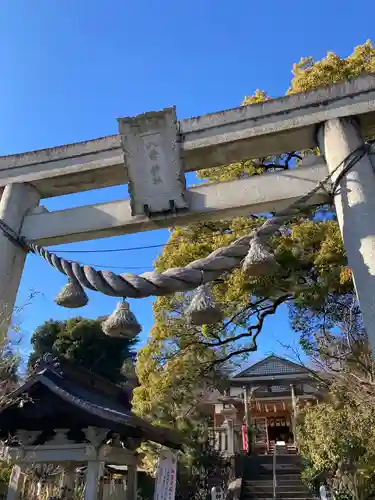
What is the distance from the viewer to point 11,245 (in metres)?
4.46

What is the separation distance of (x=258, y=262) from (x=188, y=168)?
1.71 m

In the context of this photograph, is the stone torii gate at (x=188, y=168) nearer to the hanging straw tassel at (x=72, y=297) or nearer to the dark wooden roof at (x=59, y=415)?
the hanging straw tassel at (x=72, y=297)

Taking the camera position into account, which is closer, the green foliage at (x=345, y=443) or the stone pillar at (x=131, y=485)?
the green foliage at (x=345, y=443)

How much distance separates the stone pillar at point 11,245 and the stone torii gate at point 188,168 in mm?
11

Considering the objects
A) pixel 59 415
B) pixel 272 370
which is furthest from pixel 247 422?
pixel 59 415

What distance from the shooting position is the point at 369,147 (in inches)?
155

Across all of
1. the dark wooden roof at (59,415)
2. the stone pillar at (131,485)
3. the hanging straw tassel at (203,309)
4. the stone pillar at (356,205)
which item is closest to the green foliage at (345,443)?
the dark wooden roof at (59,415)

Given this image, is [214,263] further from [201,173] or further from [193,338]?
[201,173]

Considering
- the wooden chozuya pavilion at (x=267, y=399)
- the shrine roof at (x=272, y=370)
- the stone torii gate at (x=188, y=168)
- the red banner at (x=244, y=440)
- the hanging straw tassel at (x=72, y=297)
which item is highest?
the shrine roof at (x=272, y=370)

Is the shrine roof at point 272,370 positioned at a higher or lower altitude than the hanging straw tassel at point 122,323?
higher

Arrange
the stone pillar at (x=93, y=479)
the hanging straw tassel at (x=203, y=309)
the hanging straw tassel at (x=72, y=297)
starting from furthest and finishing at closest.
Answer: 1. the stone pillar at (x=93, y=479)
2. the hanging straw tassel at (x=72, y=297)
3. the hanging straw tassel at (x=203, y=309)

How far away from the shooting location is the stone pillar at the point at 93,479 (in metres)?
7.94

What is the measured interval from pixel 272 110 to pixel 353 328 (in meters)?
5.99

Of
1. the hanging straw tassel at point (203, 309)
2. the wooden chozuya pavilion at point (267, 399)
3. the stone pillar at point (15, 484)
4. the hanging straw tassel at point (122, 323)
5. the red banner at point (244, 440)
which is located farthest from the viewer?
the wooden chozuya pavilion at point (267, 399)
